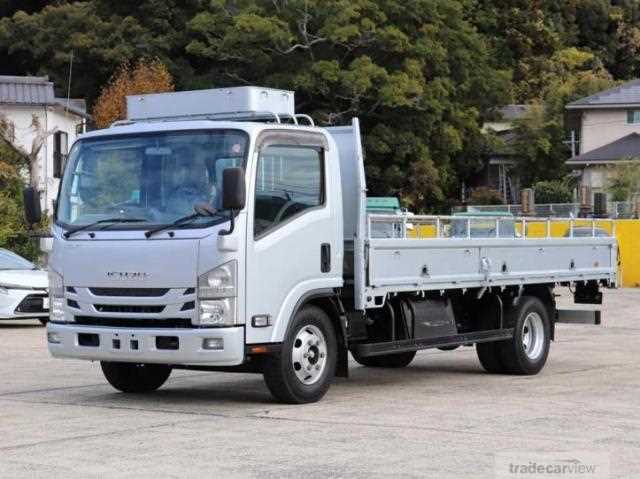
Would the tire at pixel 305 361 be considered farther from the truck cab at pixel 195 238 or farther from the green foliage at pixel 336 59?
the green foliage at pixel 336 59

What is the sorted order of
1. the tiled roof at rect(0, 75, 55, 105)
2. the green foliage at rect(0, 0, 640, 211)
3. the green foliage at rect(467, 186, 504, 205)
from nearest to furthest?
1. the tiled roof at rect(0, 75, 55, 105)
2. the green foliage at rect(0, 0, 640, 211)
3. the green foliage at rect(467, 186, 504, 205)

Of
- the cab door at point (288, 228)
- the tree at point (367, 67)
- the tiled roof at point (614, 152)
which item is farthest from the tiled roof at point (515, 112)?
the cab door at point (288, 228)

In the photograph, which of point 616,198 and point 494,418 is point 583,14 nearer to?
point 616,198

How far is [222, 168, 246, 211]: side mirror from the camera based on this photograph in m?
11.5

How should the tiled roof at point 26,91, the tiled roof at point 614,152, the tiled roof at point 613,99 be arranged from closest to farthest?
the tiled roof at point 26,91 → the tiled roof at point 614,152 → the tiled roof at point 613,99

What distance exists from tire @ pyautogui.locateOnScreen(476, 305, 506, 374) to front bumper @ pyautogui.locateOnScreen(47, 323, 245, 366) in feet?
14.1

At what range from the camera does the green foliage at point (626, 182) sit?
61.5m

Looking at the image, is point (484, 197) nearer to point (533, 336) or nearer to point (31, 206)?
point (533, 336)

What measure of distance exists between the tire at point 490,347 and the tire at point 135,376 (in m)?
3.67

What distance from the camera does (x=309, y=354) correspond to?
41.1ft

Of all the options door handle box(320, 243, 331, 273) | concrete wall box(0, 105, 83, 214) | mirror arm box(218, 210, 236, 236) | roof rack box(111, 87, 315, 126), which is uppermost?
concrete wall box(0, 105, 83, 214)

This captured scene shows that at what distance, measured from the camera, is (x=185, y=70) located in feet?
207

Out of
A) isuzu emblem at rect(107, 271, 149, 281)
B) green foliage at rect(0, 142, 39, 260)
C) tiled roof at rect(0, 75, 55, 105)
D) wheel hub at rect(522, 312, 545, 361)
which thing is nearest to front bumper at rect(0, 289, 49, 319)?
green foliage at rect(0, 142, 39, 260)

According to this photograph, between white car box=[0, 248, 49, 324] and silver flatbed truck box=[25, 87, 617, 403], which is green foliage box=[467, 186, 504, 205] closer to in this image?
Answer: white car box=[0, 248, 49, 324]
